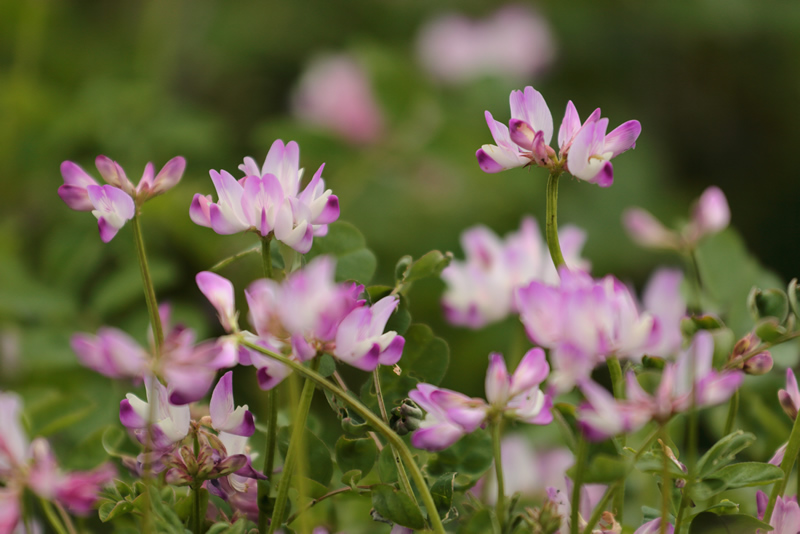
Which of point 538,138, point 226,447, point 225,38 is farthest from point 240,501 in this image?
point 225,38

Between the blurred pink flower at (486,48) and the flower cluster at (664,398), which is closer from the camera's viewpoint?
the flower cluster at (664,398)

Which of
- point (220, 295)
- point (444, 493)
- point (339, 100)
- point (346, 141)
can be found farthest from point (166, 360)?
point (339, 100)

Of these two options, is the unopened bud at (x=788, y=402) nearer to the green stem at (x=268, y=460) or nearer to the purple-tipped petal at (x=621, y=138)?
the purple-tipped petal at (x=621, y=138)

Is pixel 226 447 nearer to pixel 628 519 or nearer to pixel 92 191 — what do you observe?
pixel 92 191

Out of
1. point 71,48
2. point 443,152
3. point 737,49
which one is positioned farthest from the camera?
point 737,49

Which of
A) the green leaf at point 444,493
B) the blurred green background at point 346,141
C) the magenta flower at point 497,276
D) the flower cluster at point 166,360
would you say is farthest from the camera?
the blurred green background at point 346,141

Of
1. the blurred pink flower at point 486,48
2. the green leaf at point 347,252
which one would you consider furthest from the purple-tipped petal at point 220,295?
the blurred pink flower at point 486,48
